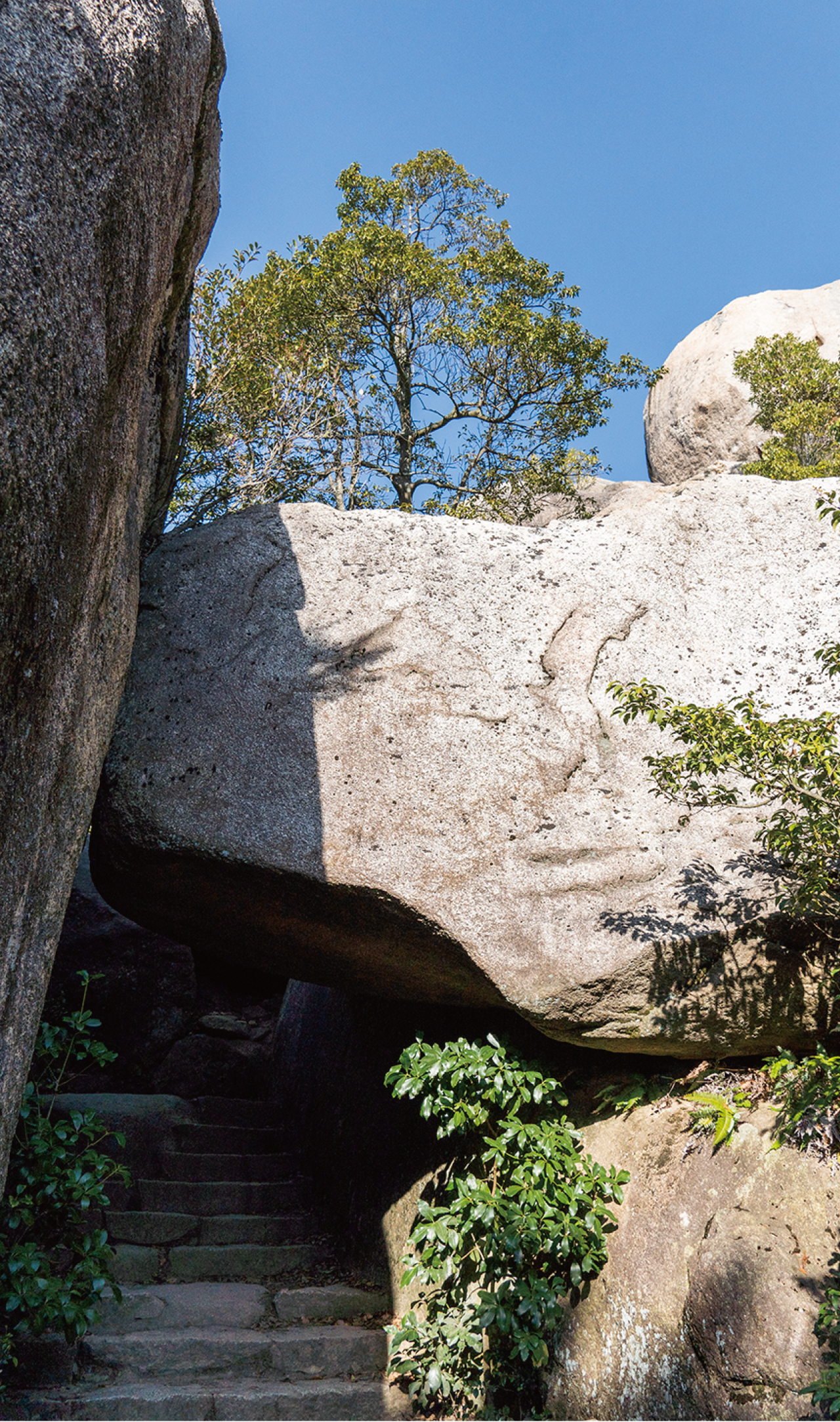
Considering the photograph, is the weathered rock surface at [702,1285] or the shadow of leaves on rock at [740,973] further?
the shadow of leaves on rock at [740,973]

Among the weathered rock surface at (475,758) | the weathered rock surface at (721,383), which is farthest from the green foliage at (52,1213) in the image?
the weathered rock surface at (721,383)

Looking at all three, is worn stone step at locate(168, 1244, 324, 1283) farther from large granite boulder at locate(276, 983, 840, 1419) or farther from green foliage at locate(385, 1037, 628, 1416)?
green foliage at locate(385, 1037, 628, 1416)

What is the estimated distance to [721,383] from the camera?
16578mm

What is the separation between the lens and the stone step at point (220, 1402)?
3.81 metres

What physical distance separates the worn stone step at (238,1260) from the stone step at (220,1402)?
103 cm

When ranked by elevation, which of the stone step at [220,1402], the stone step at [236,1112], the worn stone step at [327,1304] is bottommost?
the stone step at [220,1402]

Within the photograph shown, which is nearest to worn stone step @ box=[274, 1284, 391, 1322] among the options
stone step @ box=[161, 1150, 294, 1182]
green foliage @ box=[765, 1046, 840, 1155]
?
stone step @ box=[161, 1150, 294, 1182]

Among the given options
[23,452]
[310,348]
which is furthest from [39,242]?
[310,348]

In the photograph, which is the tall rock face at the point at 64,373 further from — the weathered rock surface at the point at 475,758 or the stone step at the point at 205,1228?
the stone step at the point at 205,1228

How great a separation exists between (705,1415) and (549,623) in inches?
126

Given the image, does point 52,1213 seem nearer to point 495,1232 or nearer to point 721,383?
point 495,1232

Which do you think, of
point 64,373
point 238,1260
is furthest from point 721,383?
point 64,373

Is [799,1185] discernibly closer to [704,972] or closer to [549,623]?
[704,972]

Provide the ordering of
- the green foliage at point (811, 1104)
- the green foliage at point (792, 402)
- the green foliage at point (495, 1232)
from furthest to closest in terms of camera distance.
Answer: the green foliage at point (792, 402)
the green foliage at point (495, 1232)
the green foliage at point (811, 1104)
